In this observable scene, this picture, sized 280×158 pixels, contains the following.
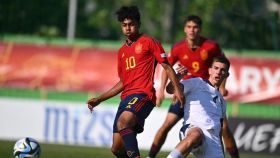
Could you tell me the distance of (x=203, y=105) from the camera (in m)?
11.3

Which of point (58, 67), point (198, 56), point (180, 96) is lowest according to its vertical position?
point (58, 67)

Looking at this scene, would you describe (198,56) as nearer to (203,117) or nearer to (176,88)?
(176,88)

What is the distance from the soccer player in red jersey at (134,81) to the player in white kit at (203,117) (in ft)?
1.99

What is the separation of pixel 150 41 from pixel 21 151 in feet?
7.27

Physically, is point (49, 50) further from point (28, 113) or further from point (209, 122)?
point (209, 122)

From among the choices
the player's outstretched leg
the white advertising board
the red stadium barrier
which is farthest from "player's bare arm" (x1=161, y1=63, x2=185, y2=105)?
the red stadium barrier

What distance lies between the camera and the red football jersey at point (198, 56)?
1491cm

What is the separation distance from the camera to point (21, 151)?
12.5m

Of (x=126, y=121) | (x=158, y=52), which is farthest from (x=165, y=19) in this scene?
(x=126, y=121)

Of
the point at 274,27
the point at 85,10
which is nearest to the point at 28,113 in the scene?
the point at 274,27

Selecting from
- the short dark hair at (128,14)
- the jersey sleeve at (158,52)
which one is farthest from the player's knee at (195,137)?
the short dark hair at (128,14)

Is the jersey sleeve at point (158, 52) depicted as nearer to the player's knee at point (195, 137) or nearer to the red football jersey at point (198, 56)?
the player's knee at point (195, 137)

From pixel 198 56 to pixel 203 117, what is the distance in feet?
12.3

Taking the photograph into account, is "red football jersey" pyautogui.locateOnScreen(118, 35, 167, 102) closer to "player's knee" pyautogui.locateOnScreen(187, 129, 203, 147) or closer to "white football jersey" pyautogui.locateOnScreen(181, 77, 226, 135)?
"white football jersey" pyautogui.locateOnScreen(181, 77, 226, 135)
